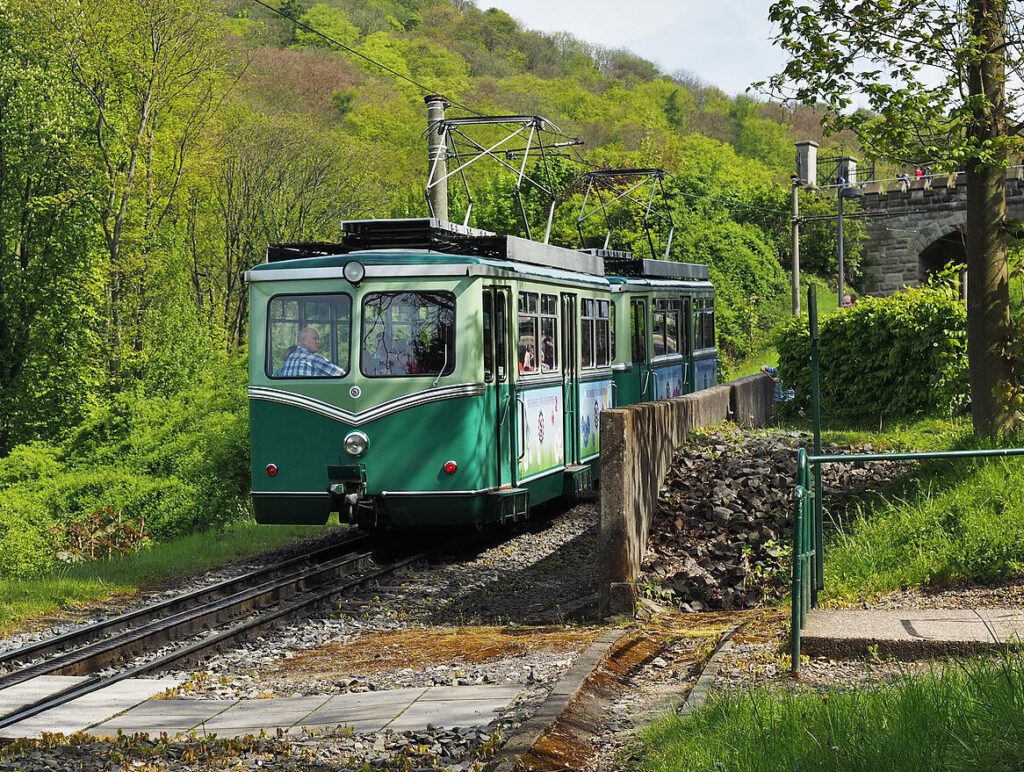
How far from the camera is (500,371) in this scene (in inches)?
533

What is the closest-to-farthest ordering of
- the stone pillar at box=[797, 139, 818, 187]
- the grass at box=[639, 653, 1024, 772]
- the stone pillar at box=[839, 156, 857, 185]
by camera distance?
the grass at box=[639, 653, 1024, 772] → the stone pillar at box=[839, 156, 857, 185] → the stone pillar at box=[797, 139, 818, 187]

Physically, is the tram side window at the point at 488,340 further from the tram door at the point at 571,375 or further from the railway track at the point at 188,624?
the tram door at the point at 571,375

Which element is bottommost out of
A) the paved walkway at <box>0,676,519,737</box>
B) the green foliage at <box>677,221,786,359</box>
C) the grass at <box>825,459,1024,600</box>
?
→ the paved walkway at <box>0,676,519,737</box>

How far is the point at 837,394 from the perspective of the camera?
2012 cm

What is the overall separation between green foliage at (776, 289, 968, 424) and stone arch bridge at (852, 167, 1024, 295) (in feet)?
103

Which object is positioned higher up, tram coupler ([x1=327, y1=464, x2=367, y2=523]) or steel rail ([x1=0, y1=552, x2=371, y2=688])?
tram coupler ([x1=327, y1=464, x2=367, y2=523])

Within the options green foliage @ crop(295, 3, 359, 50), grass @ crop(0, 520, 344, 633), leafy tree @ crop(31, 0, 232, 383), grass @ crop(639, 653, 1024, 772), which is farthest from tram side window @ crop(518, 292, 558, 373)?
green foliage @ crop(295, 3, 359, 50)

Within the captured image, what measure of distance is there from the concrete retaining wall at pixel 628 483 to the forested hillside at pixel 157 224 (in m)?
10.3

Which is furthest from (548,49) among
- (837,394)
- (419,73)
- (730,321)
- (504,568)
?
(504,568)

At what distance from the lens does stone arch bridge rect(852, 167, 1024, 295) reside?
50344 millimetres

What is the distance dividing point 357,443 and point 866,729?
8.16 metres

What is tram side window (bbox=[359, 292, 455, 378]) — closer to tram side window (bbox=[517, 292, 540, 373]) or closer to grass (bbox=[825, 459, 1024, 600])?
tram side window (bbox=[517, 292, 540, 373])

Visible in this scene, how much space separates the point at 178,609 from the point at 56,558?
759cm

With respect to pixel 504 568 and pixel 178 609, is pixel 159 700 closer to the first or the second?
pixel 178 609
